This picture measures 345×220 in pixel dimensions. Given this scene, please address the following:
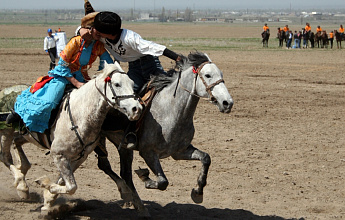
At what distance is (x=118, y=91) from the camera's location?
5.20 m

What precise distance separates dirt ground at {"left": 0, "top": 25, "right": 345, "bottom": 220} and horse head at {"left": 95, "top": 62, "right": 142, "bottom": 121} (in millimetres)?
1603

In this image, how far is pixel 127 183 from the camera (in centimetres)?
626

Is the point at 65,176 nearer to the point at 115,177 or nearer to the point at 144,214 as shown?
the point at 115,177

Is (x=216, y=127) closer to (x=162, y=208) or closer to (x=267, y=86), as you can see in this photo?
(x=162, y=208)

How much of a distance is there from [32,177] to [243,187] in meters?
2.76

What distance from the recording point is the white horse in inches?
205

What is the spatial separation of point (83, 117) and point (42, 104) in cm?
58

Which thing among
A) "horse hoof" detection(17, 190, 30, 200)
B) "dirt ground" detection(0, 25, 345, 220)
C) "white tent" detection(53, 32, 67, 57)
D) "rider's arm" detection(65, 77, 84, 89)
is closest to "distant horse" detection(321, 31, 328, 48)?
"white tent" detection(53, 32, 67, 57)

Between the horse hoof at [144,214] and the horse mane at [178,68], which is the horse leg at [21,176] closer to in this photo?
the horse hoof at [144,214]

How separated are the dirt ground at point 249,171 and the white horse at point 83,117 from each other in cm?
67

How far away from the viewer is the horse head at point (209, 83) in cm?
532

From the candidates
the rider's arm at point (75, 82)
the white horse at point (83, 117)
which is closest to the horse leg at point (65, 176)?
the white horse at point (83, 117)

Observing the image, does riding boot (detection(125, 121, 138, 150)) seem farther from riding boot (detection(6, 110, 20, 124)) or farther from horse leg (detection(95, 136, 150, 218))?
riding boot (detection(6, 110, 20, 124))

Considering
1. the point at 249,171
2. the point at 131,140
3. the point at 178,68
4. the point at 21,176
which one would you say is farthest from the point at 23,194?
the point at 249,171
